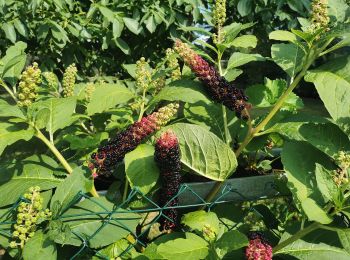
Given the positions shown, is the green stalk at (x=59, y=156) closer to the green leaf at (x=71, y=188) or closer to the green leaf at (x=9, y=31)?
the green leaf at (x=71, y=188)

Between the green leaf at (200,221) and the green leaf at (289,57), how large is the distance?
2.09 ft

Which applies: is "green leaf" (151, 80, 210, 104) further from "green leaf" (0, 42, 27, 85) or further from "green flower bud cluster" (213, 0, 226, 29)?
"green leaf" (0, 42, 27, 85)

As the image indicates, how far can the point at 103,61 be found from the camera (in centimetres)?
453

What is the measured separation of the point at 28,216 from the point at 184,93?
674 mm

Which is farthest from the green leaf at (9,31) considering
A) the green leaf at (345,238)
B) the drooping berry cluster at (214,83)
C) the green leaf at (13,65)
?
the green leaf at (345,238)

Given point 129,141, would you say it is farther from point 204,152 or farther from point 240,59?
point 240,59

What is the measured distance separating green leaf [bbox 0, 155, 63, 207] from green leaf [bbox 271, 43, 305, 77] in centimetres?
94

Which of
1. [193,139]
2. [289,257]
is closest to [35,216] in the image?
[193,139]

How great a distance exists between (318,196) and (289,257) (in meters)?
0.28

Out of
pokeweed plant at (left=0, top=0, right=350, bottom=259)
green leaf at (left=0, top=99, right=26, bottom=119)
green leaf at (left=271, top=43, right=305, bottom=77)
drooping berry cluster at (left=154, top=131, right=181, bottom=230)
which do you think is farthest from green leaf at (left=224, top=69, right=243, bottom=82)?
green leaf at (left=0, top=99, right=26, bottom=119)

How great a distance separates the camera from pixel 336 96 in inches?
59.1

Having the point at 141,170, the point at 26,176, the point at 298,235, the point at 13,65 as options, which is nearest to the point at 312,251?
the point at 298,235

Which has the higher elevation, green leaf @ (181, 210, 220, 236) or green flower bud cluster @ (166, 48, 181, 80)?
green flower bud cluster @ (166, 48, 181, 80)

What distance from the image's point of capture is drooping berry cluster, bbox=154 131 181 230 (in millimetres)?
1421
